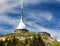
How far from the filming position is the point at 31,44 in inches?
5207

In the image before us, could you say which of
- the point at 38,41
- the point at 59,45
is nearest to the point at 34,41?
the point at 38,41

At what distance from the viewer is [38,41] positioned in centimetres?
13312

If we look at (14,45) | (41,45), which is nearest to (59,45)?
(41,45)

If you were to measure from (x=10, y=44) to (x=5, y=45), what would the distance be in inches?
199

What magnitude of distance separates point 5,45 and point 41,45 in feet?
117

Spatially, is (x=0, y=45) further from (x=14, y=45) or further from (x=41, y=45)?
(x=41, y=45)

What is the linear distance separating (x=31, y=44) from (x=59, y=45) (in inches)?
640

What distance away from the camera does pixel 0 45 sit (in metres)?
154

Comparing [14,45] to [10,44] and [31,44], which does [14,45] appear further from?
[31,44]

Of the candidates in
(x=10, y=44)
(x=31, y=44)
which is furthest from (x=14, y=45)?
(x=31, y=44)

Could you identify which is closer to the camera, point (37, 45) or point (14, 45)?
point (37, 45)

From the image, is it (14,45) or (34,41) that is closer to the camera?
(34,41)

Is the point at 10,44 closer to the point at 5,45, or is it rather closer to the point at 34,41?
the point at 5,45

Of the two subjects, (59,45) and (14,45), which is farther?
(14,45)
